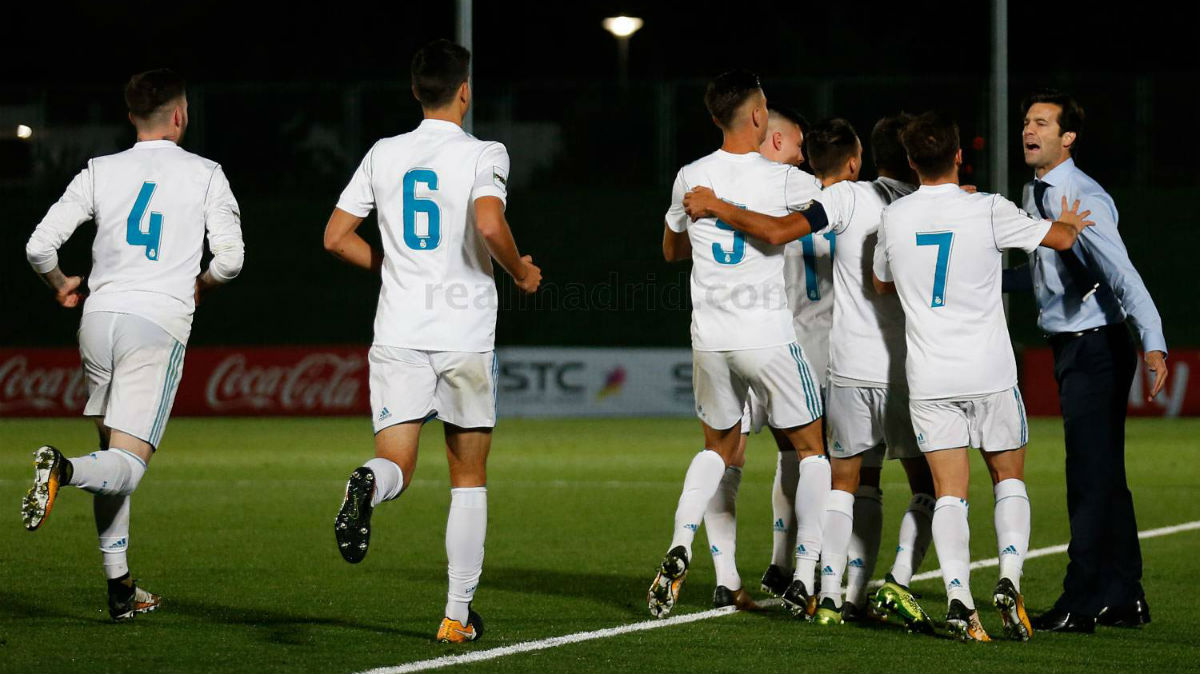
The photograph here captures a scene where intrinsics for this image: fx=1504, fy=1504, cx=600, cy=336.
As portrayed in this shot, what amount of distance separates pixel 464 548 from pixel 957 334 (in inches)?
79.8

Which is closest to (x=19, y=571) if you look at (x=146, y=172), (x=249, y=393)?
(x=146, y=172)

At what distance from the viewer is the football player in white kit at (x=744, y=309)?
5996 mm

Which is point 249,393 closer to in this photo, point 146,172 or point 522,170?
point 522,170

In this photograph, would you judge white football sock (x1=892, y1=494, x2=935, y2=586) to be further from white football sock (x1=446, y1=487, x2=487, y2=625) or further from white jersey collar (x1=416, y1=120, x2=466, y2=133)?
white jersey collar (x1=416, y1=120, x2=466, y2=133)

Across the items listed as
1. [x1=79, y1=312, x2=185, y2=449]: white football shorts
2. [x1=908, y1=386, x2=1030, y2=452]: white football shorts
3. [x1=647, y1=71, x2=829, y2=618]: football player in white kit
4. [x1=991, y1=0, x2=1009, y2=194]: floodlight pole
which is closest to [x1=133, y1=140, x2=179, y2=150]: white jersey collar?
[x1=79, y1=312, x2=185, y2=449]: white football shorts

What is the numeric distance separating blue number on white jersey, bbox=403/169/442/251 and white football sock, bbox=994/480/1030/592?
2.38 meters

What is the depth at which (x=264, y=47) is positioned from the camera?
31.8 meters

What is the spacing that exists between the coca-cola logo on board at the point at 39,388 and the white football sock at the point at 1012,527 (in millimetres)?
16024

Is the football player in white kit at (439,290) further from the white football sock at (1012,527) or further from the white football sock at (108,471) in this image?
the white football sock at (1012,527)

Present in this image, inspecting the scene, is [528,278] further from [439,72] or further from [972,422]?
[972,422]

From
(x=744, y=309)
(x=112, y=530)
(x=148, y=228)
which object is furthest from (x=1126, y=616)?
(x=148, y=228)

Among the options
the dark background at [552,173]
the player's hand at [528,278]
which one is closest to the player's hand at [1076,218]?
the player's hand at [528,278]

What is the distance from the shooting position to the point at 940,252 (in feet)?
18.7

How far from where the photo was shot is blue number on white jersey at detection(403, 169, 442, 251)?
217 inches
